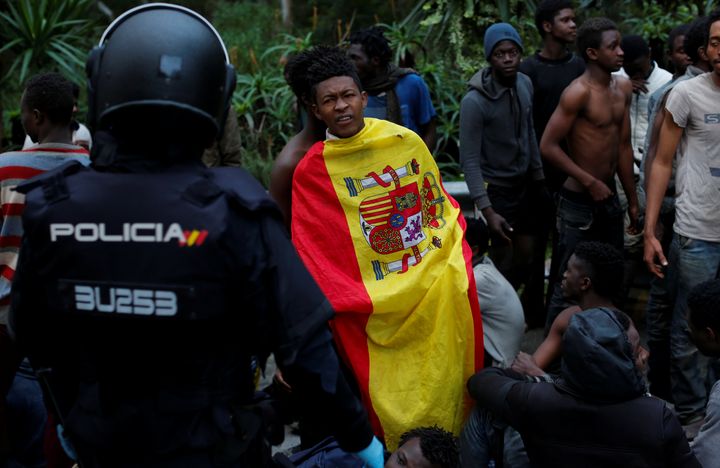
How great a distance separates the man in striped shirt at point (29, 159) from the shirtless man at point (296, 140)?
894 mm

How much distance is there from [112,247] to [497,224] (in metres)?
3.66

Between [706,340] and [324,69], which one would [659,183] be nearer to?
[706,340]

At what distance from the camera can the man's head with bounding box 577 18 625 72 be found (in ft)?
19.3

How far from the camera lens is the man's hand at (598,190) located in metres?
5.83

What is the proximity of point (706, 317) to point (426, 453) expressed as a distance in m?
1.26

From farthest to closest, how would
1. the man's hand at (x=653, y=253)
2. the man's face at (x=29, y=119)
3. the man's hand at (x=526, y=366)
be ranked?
1. the man's hand at (x=653, y=253)
2. the man's face at (x=29, y=119)
3. the man's hand at (x=526, y=366)

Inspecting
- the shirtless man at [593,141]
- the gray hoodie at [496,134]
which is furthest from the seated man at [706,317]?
the gray hoodie at [496,134]

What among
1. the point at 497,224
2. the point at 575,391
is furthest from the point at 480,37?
the point at 575,391

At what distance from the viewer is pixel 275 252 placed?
266cm

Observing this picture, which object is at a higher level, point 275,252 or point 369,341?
point 275,252

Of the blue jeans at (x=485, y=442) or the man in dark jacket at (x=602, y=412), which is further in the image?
the blue jeans at (x=485, y=442)

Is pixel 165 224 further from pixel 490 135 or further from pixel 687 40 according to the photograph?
pixel 687 40

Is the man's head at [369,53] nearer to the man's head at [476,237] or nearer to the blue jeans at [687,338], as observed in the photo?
the man's head at [476,237]

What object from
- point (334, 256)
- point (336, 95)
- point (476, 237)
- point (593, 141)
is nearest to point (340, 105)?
point (336, 95)
